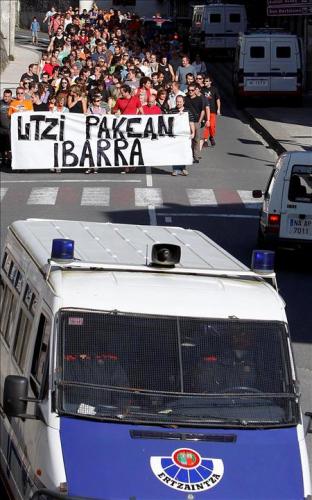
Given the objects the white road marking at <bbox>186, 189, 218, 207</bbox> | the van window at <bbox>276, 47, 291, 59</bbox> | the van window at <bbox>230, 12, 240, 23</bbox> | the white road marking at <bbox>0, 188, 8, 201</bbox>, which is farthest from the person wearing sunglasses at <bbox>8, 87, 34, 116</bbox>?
the van window at <bbox>230, 12, 240, 23</bbox>

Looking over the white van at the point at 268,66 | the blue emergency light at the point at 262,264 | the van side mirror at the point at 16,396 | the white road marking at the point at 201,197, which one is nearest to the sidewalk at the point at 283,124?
the white van at the point at 268,66

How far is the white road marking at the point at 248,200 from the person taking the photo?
89.7 feet

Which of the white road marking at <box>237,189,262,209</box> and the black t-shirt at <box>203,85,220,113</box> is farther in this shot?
the black t-shirt at <box>203,85,220,113</box>

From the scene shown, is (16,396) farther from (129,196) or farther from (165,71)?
(165,71)

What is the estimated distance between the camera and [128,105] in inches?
1259

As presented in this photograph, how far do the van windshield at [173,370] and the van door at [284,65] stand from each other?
3675 cm

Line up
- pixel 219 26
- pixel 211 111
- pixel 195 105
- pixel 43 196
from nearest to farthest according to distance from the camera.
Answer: pixel 43 196
pixel 195 105
pixel 211 111
pixel 219 26

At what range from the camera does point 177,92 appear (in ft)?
111

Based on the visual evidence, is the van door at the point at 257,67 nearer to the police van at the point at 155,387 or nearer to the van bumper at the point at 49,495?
the police van at the point at 155,387

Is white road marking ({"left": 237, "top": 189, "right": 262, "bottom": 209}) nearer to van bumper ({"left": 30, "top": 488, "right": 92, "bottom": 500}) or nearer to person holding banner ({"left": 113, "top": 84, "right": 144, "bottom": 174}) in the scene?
person holding banner ({"left": 113, "top": 84, "right": 144, "bottom": 174})

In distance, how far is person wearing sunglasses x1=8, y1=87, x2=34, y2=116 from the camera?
31453 mm

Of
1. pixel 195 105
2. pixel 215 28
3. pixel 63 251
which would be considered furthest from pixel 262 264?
pixel 215 28

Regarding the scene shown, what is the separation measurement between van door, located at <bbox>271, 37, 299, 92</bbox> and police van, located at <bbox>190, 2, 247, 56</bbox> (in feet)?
63.3

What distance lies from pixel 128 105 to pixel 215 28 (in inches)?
1327
